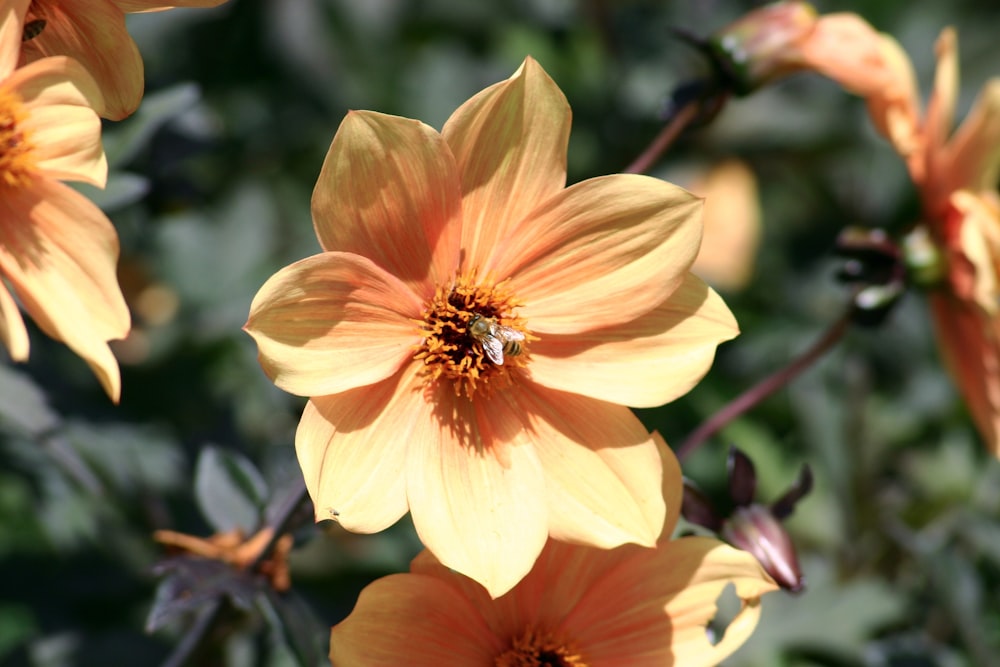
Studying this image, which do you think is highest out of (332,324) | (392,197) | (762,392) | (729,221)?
(392,197)

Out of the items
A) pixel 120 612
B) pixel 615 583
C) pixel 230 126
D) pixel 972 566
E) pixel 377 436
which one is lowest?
pixel 120 612

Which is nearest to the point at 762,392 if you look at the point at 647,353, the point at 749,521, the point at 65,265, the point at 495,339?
the point at 749,521

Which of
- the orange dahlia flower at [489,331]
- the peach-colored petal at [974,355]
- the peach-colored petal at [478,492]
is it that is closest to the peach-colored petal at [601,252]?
the orange dahlia flower at [489,331]

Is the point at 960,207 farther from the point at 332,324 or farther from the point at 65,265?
the point at 65,265

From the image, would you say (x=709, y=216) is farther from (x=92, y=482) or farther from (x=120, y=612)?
(x=92, y=482)

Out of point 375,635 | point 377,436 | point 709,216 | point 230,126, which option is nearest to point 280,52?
point 230,126

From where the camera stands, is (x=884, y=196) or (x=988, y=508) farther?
(x=884, y=196)
